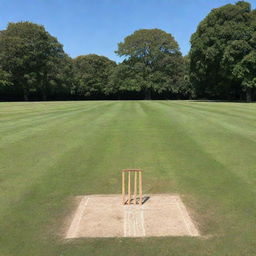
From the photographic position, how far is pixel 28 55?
62.9m

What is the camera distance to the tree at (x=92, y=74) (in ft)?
242

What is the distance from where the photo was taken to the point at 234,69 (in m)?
38.5

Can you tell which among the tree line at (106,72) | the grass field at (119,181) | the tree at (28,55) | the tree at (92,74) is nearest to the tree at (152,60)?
the tree line at (106,72)

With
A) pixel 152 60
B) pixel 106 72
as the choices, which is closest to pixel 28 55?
pixel 106 72

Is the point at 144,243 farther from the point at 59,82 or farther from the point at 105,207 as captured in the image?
the point at 59,82

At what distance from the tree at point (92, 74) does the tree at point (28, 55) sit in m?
8.98

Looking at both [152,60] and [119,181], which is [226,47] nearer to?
[152,60]

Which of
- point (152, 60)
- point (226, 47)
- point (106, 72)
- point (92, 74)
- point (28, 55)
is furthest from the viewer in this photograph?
point (106, 72)

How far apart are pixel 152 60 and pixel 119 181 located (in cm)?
6513

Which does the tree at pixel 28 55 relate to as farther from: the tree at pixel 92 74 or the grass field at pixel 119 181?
the grass field at pixel 119 181

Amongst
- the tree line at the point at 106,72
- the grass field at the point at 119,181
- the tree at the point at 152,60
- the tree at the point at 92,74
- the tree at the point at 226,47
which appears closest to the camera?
the grass field at the point at 119,181

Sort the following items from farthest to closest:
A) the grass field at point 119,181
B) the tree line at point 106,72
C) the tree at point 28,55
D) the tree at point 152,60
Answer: the tree at point 152,60
the tree at point 28,55
the tree line at point 106,72
the grass field at point 119,181

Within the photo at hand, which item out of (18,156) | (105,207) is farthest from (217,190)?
(18,156)

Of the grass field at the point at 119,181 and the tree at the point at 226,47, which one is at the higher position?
the tree at the point at 226,47
